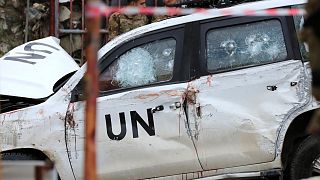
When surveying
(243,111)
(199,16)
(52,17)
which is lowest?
(243,111)

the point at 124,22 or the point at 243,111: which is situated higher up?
the point at 124,22

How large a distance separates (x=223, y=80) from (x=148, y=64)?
67 cm

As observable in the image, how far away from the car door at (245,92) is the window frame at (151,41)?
0.63ft

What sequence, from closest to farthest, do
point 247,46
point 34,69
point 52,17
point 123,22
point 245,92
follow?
point 245,92 < point 247,46 < point 34,69 < point 123,22 < point 52,17

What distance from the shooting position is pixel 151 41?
5266mm

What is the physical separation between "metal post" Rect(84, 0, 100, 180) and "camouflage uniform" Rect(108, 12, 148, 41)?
707 centimetres

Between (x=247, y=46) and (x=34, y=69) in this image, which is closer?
(x=247, y=46)

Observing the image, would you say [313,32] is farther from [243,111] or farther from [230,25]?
[230,25]

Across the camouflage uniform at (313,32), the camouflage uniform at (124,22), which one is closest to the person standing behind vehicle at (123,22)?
the camouflage uniform at (124,22)

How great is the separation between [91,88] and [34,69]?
3.90 meters

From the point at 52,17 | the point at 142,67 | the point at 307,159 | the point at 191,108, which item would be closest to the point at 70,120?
the point at 142,67

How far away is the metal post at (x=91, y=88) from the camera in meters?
2.09

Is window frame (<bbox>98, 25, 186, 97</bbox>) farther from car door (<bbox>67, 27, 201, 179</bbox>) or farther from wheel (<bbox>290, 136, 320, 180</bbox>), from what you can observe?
wheel (<bbox>290, 136, 320, 180</bbox>)

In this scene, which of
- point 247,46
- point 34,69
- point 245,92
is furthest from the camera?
point 34,69
